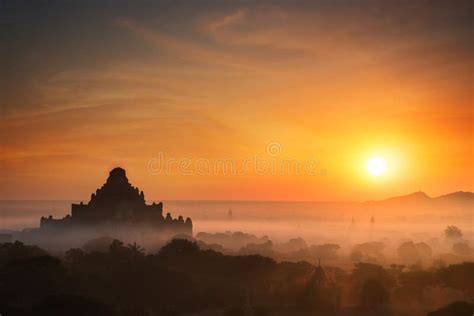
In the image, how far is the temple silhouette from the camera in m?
121

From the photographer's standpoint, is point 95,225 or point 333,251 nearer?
point 95,225

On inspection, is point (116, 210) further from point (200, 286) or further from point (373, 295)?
point (373, 295)

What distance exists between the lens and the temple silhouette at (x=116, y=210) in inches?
4771

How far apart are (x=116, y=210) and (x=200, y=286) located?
56373 mm

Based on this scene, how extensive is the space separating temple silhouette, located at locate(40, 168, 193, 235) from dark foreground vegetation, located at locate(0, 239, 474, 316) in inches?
1306

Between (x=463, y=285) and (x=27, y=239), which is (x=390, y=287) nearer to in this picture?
(x=463, y=285)

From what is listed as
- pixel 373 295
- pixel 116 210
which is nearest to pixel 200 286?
pixel 373 295

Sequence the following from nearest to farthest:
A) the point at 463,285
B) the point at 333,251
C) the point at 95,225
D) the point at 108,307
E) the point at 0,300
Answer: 1. the point at 108,307
2. the point at 0,300
3. the point at 463,285
4. the point at 95,225
5. the point at 333,251

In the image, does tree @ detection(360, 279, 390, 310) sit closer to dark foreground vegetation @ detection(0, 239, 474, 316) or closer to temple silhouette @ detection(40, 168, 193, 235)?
dark foreground vegetation @ detection(0, 239, 474, 316)

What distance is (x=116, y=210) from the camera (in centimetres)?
12188

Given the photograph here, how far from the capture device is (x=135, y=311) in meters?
52.9

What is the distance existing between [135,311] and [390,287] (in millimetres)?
39221

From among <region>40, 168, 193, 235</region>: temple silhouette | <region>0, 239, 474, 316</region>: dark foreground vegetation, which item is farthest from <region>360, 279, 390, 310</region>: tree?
<region>40, 168, 193, 235</region>: temple silhouette

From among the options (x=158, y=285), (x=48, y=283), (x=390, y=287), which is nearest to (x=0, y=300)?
(x=48, y=283)
